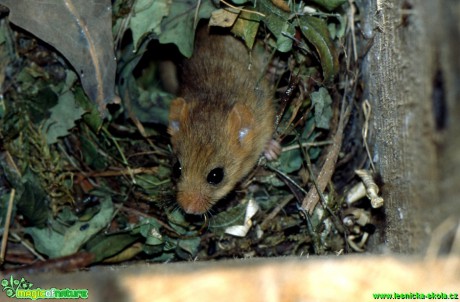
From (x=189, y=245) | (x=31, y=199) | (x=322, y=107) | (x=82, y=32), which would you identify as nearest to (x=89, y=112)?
(x=82, y=32)

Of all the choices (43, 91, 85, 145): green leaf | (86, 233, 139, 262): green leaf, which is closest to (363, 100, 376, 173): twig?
(86, 233, 139, 262): green leaf

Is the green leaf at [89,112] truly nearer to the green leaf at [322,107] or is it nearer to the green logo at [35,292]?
the green leaf at [322,107]

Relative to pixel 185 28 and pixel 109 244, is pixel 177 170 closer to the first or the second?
pixel 109 244

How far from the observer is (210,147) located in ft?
13.9

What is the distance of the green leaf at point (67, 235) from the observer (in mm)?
3991

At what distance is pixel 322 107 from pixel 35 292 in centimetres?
231

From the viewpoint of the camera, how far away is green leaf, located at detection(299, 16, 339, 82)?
390 cm

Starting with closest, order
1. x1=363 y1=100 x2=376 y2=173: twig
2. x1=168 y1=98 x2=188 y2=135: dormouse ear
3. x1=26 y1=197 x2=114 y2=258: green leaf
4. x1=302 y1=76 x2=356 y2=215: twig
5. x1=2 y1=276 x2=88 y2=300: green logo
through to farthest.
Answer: x1=2 y1=276 x2=88 y2=300: green logo < x1=363 y1=100 x2=376 y2=173: twig < x1=302 y1=76 x2=356 y2=215: twig < x1=26 y1=197 x2=114 y2=258: green leaf < x1=168 y1=98 x2=188 y2=135: dormouse ear

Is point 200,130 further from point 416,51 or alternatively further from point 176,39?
point 416,51

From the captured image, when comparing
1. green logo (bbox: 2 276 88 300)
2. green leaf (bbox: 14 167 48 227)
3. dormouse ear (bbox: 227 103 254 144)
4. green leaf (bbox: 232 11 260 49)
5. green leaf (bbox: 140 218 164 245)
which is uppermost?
green leaf (bbox: 232 11 260 49)

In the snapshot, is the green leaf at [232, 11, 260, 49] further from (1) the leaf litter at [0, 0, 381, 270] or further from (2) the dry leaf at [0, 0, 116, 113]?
(2) the dry leaf at [0, 0, 116, 113]

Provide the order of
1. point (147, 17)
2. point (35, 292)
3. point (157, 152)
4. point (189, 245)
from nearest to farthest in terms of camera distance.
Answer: point (35, 292) < point (189, 245) < point (147, 17) < point (157, 152)

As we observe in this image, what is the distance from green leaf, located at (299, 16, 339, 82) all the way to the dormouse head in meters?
0.68

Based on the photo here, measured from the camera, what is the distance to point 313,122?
4.13m
